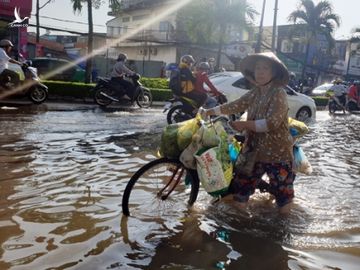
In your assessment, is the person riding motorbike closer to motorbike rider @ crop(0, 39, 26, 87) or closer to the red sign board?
motorbike rider @ crop(0, 39, 26, 87)

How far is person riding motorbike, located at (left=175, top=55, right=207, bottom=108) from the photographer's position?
9.89 meters

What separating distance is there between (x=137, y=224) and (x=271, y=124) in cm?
146

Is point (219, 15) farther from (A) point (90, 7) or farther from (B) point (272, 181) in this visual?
(B) point (272, 181)

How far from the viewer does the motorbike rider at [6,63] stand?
11.8 meters

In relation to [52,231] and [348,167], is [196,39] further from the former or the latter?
[52,231]

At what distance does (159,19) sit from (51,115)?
35.4 metres

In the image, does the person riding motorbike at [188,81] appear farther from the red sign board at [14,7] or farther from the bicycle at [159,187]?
the red sign board at [14,7]

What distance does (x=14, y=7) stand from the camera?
69.6ft

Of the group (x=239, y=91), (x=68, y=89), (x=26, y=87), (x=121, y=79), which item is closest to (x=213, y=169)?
(x=239, y=91)

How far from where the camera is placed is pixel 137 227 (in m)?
3.95

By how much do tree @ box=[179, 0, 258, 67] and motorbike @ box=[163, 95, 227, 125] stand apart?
20429mm

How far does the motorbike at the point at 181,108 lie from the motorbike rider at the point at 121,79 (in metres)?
3.84

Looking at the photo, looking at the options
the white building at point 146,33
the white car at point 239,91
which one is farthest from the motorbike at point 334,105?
the white building at point 146,33

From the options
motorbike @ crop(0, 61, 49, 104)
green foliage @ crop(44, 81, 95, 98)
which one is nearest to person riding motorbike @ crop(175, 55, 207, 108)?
motorbike @ crop(0, 61, 49, 104)
